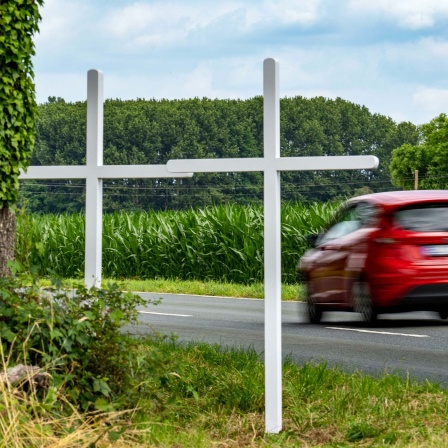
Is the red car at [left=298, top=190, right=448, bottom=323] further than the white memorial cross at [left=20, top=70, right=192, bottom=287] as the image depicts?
No

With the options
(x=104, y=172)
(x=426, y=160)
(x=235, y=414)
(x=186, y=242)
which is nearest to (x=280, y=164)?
(x=104, y=172)

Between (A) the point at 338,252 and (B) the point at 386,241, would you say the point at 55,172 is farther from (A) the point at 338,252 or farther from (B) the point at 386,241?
(B) the point at 386,241

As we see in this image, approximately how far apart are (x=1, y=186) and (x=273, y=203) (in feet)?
5.87

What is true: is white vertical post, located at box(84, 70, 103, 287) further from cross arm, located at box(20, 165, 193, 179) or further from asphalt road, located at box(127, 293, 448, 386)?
asphalt road, located at box(127, 293, 448, 386)

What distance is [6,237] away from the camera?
5750 mm

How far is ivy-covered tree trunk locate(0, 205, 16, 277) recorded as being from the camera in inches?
225

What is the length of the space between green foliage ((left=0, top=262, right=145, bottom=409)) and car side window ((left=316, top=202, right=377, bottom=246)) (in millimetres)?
1720

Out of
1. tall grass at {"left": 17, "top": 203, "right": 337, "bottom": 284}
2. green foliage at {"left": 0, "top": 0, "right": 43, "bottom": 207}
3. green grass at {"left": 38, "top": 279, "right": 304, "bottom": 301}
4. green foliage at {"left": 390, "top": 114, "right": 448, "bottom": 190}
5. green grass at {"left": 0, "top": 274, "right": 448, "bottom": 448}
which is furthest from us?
green foliage at {"left": 390, "top": 114, "right": 448, "bottom": 190}

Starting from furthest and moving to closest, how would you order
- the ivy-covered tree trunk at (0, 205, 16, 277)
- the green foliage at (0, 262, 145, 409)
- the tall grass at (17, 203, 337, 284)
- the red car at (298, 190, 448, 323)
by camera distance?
1. the tall grass at (17, 203, 337, 284)
2. the ivy-covered tree trunk at (0, 205, 16, 277)
3. the green foliage at (0, 262, 145, 409)
4. the red car at (298, 190, 448, 323)

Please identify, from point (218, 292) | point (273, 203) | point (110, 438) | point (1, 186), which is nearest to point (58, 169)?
point (1, 186)

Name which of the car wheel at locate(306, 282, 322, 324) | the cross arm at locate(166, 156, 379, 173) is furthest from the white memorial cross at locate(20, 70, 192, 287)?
the car wheel at locate(306, 282, 322, 324)

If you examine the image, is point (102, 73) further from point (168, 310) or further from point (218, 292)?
point (218, 292)

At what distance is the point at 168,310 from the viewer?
1560 cm

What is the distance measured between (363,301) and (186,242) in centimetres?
1783
